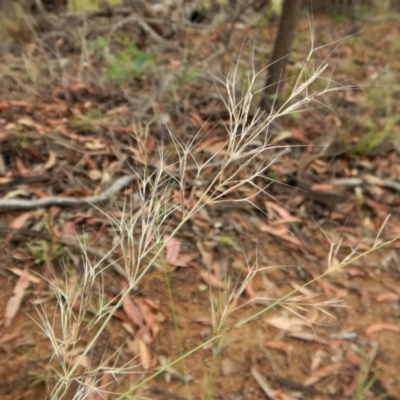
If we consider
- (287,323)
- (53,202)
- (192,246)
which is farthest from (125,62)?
(287,323)

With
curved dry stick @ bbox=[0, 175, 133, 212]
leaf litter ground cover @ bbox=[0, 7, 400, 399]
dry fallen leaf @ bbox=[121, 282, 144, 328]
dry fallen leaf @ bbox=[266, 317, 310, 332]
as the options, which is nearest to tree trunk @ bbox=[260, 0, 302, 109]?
leaf litter ground cover @ bbox=[0, 7, 400, 399]

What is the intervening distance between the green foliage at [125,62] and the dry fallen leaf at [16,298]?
6.15 feet

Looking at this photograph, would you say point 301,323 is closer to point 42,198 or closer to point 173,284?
point 173,284

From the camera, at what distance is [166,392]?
1798 millimetres

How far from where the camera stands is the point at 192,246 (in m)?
2.39

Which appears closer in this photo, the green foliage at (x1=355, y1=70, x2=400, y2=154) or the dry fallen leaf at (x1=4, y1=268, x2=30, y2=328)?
the dry fallen leaf at (x1=4, y1=268, x2=30, y2=328)

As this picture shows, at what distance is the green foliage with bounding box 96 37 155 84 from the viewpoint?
3564mm

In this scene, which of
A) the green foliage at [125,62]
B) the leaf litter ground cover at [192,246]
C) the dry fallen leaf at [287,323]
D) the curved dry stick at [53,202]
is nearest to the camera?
the leaf litter ground cover at [192,246]

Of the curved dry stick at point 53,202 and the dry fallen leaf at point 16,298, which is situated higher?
the curved dry stick at point 53,202

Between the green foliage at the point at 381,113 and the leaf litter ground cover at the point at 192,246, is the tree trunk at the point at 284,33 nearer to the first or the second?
the leaf litter ground cover at the point at 192,246

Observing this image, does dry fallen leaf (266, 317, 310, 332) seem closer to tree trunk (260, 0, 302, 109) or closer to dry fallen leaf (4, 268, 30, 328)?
dry fallen leaf (4, 268, 30, 328)

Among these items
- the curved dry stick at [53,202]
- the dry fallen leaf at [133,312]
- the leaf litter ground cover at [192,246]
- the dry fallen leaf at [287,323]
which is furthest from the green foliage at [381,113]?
the dry fallen leaf at [133,312]

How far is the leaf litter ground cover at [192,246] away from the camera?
183cm

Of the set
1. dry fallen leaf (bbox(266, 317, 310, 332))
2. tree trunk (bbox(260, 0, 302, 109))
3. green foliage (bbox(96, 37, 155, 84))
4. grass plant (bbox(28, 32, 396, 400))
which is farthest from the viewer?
green foliage (bbox(96, 37, 155, 84))
